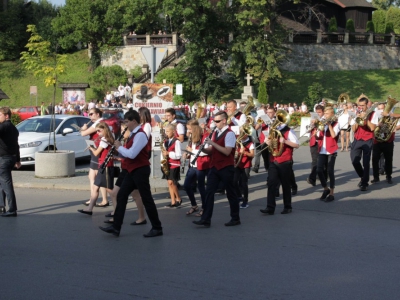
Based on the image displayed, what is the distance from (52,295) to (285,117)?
6123mm

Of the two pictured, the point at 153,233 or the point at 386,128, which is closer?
the point at 153,233

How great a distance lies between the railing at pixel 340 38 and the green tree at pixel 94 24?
49.0 ft

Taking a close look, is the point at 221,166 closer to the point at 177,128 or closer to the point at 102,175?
the point at 102,175

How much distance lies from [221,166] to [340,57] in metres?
50.8

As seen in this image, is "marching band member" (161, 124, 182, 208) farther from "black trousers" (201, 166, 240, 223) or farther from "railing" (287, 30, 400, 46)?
"railing" (287, 30, 400, 46)

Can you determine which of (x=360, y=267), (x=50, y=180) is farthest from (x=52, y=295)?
(x=50, y=180)

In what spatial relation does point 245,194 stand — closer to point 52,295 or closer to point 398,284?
point 398,284

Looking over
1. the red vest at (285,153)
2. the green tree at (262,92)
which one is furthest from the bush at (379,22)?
the red vest at (285,153)

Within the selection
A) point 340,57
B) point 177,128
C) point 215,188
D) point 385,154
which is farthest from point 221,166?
point 340,57

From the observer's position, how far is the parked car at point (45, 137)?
17859 mm

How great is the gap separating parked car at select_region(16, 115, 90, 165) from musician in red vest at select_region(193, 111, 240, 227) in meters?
8.15

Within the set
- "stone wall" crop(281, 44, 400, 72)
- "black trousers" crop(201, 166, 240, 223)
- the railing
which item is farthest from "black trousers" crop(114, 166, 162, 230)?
the railing

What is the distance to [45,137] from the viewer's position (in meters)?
18.3

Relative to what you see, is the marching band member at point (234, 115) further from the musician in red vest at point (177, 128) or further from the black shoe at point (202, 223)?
the black shoe at point (202, 223)
